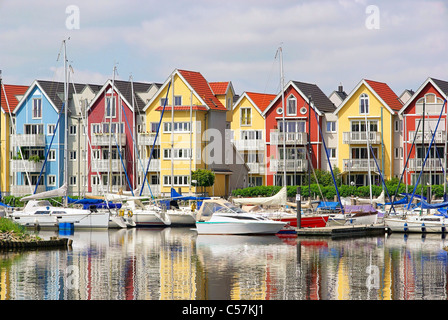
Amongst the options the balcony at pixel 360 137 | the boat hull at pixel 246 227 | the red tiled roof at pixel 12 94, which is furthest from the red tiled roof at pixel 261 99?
the boat hull at pixel 246 227

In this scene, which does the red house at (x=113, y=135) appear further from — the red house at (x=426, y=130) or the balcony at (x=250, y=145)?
the red house at (x=426, y=130)

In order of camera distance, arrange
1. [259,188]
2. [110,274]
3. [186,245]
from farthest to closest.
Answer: [259,188] < [186,245] < [110,274]

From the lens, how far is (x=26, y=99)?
324ft

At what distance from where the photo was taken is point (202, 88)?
93.1 meters

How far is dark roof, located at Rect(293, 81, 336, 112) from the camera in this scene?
308ft

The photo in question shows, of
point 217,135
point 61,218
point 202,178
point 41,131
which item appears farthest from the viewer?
point 41,131

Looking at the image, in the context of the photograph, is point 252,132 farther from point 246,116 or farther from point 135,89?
point 135,89

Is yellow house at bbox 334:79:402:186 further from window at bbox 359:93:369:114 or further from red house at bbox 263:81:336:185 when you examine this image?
red house at bbox 263:81:336:185

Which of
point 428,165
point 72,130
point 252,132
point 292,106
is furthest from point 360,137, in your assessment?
point 72,130

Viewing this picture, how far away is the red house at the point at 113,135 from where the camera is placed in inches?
3674

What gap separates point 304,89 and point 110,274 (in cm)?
5797

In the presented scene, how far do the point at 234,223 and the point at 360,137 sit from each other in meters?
33.3
